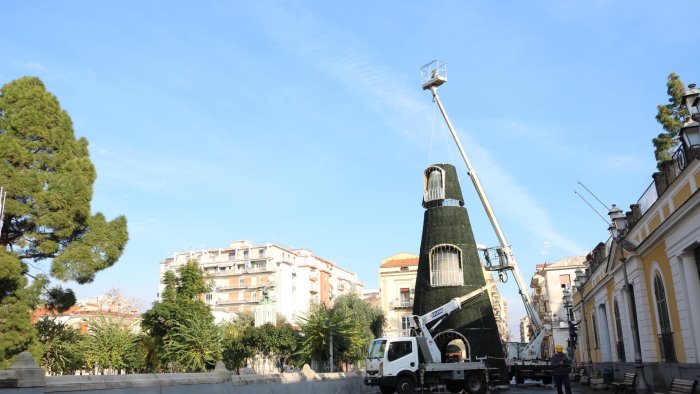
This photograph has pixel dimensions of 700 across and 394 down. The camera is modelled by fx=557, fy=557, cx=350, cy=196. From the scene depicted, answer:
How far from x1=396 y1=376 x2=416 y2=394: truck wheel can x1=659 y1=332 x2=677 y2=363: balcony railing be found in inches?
343

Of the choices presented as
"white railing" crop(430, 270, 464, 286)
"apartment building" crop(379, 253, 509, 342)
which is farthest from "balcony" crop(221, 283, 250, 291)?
"white railing" crop(430, 270, 464, 286)

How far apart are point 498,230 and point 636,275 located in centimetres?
1451

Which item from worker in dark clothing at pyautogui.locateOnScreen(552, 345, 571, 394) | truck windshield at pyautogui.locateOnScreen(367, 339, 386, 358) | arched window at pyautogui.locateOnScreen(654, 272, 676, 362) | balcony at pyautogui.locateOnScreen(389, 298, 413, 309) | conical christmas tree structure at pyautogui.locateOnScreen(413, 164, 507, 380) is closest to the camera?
worker in dark clothing at pyautogui.locateOnScreen(552, 345, 571, 394)

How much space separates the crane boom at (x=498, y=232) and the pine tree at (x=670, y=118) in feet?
30.3

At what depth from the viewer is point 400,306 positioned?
6188 centimetres

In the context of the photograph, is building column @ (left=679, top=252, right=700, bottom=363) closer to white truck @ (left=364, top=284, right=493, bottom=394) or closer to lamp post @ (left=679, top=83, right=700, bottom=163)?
lamp post @ (left=679, top=83, right=700, bottom=163)

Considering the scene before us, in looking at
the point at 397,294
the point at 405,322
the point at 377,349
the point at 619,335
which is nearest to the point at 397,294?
the point at 397,294

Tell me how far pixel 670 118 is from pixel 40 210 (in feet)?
98.2

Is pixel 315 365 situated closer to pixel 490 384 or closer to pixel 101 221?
Result: pixel 490 384

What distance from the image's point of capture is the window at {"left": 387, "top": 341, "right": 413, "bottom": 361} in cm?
2162

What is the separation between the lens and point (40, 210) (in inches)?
888

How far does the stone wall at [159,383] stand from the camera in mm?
7726

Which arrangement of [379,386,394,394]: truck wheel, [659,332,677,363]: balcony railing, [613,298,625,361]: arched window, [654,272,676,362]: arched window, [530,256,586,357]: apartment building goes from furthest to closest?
[530,256,586,357]: apartment building < [613,298,625,361]: arched window < [379,386,394,394]: truck wheel < [654,272,676,362]: arched window < [659,332,677,363]: balcony railing

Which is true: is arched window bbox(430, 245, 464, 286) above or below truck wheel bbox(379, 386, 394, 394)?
above
